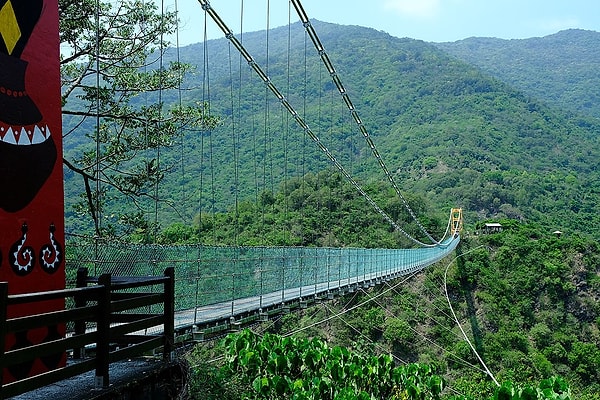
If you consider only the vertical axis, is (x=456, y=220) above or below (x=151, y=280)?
below

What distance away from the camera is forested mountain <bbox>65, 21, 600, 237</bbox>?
33094 millimetres

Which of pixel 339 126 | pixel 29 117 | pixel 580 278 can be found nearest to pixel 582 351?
pixel 580 278

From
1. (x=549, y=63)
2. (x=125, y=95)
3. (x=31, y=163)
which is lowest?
(x=31, y=163)

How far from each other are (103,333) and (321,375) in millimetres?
5789

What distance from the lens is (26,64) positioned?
125 inches

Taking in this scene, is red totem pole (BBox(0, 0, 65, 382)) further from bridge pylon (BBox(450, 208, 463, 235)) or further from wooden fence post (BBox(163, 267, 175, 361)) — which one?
bridge pylon (BBox(450, 208, 463, 235))

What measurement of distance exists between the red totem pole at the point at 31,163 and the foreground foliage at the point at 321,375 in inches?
107

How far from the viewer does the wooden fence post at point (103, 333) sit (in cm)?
265

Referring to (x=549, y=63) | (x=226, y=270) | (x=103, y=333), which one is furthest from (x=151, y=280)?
(x=549, y=63)

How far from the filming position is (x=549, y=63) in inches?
3494

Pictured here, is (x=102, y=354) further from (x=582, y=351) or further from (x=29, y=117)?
(x=582, y=351)

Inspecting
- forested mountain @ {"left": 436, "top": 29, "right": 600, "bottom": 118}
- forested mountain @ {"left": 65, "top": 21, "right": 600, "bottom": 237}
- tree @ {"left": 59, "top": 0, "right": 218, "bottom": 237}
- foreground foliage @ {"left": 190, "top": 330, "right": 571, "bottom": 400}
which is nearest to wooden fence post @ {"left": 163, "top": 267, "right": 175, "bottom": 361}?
foreground foliage @ {"left": 190, "top": 330, "right": 571, "bottom": 400}

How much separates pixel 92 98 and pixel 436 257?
13766mm

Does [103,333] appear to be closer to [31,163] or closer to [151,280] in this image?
[151,280]
